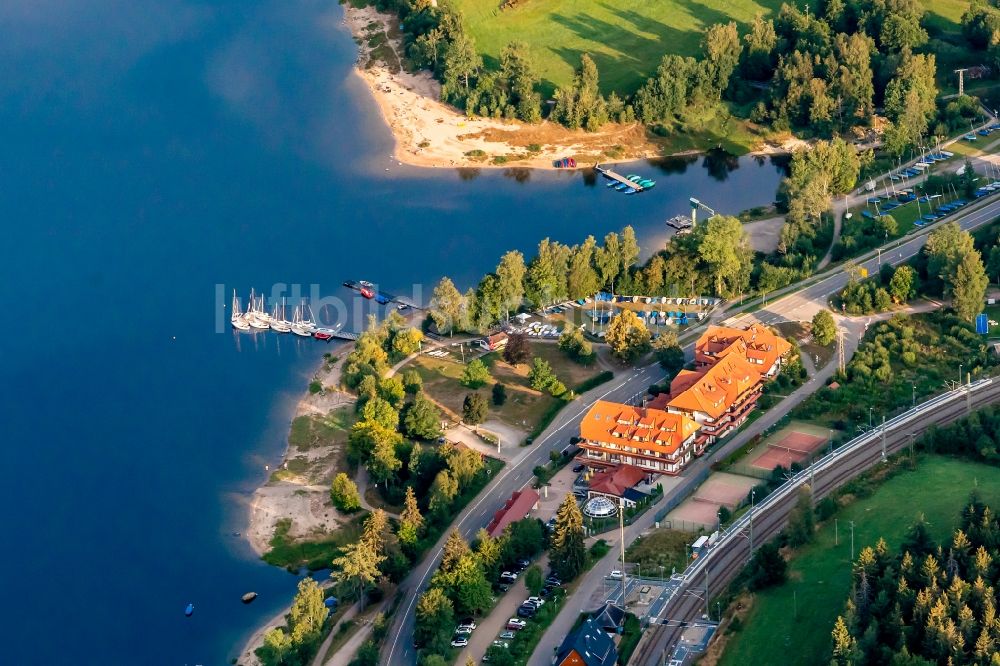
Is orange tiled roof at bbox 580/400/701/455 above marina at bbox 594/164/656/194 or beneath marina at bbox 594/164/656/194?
beneath

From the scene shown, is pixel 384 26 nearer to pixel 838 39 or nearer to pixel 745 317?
pixel 838 39

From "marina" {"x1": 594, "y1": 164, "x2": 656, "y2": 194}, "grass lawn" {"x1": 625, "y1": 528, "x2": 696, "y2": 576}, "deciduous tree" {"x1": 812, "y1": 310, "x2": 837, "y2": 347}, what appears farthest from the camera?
"marina" {"x1": 594, "y1": 164, "x2": 656, "y2": 194}

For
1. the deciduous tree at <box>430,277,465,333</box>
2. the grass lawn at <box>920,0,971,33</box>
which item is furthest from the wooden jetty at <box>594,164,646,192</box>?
the grass lawn at <box>920,0,971,33</box>

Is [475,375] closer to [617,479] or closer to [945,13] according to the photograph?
[617,479]

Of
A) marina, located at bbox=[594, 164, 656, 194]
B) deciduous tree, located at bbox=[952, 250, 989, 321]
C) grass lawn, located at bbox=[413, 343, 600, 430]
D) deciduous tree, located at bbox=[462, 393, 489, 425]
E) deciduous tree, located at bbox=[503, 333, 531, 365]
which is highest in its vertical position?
marina, located at bbox=[594, 164, 656, 194]

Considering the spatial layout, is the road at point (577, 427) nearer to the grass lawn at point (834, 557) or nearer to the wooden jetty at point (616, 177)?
the grass lawn at point (834, 557)

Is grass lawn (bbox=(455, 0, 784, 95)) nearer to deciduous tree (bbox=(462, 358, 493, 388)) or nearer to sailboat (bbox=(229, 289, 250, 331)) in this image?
sailboat (bbox=(229, 289, 250, 331))

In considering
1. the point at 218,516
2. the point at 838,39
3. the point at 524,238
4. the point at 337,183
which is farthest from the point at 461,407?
the point at 838,39
